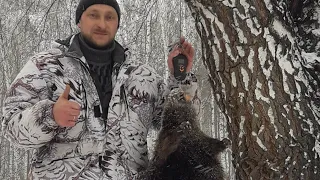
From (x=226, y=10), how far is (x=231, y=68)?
27cm

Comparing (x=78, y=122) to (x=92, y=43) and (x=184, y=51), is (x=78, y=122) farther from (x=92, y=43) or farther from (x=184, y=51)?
(x=184, y=51)

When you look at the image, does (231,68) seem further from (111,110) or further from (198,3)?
(111,110)

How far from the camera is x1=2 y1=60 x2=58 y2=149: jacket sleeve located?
6.06ft

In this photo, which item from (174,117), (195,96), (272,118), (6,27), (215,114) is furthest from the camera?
(215,114)

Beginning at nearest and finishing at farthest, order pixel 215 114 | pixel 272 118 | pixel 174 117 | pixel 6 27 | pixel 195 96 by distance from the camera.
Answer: pixel 272 118 → pixel 174 117 → pixel 195 96 → pixel 6 27 → pixel 215 114

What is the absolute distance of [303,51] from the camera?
7.52 feet

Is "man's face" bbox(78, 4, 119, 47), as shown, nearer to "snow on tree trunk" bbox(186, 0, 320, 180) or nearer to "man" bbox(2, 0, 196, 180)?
"man" bbox(2, 0, 196, 180)

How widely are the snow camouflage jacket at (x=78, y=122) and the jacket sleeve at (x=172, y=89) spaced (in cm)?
11

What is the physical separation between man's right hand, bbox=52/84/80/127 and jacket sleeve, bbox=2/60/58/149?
0.19 ft

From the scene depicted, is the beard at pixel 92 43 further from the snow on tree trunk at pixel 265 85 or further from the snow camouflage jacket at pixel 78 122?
the snow on tree trunk at pixel 265 85

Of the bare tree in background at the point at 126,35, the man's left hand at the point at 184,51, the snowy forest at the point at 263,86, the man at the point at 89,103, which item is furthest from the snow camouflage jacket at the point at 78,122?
the bare tree in background at the point at 126,35

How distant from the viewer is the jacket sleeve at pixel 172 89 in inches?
90.3

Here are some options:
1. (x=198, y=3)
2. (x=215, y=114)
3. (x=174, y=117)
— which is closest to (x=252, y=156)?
(x=174, y=117)

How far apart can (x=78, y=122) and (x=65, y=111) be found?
0.89 feet
